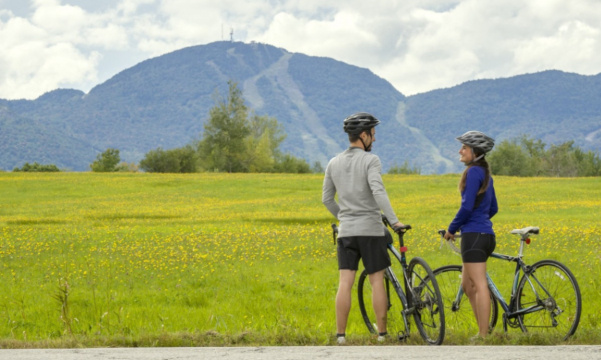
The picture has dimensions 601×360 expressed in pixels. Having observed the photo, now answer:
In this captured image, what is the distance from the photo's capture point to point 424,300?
7328 millimetres

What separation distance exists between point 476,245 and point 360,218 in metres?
1.27

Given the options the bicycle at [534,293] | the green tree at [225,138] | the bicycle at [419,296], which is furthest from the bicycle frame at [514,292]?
the green tree at [225,138]

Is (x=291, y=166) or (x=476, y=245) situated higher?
(x=291, y=166)

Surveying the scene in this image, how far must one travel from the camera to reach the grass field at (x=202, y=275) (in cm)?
834

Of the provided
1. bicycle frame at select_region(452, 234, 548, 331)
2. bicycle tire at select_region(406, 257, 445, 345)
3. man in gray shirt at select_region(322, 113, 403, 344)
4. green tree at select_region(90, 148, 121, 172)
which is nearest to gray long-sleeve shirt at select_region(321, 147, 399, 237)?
man in gray shirt at select_region(322, 113, 403, 344)

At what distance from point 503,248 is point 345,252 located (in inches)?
505

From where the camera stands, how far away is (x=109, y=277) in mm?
15359

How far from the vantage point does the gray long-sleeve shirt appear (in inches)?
281

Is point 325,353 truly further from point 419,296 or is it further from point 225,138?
point 225,138

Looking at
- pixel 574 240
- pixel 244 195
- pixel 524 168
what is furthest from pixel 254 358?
pixel 524 168

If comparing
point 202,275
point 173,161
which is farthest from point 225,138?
point 202,275

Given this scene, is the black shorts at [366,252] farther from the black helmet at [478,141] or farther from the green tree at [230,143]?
the green tree at [230,143]

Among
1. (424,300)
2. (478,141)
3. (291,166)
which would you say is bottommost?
(424,300)

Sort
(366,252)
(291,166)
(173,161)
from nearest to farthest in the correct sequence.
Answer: (366,252)
(173,161)
(291,166)
